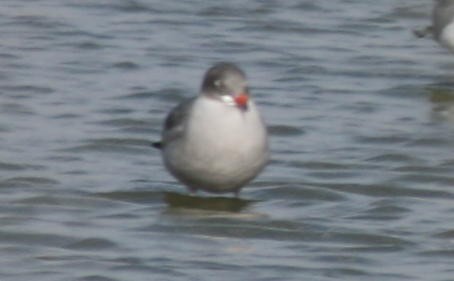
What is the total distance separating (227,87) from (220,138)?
1.00ft

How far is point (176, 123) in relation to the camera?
38.3ft

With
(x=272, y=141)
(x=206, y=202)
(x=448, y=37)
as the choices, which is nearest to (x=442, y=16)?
(x=448, y=37)

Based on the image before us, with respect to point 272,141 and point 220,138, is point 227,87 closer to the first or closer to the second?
point 220,138

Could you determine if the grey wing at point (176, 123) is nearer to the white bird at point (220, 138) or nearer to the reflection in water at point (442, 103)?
the white bird at point (220, 138)

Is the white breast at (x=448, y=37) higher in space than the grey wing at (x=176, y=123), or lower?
lower

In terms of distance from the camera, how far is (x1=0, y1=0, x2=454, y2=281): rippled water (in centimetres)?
1052

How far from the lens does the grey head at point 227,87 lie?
1147 centimetres

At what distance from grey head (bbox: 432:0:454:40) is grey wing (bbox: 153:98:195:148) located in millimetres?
4608

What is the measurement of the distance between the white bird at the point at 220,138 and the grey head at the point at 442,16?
15.4 feet

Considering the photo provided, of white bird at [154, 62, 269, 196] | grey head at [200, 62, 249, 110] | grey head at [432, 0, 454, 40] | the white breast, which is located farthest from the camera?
grey head at [432, 0, 454, 40]

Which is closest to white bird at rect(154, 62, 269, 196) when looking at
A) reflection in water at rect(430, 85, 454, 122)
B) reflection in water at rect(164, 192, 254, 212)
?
reflection in water at rect(164, 192, 254, 212)

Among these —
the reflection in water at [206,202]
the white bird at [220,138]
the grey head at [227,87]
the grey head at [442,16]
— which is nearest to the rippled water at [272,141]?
the reflection in water at [206,202]

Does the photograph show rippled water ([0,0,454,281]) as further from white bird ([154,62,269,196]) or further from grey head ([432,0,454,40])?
grey head ([432,0,454,40])

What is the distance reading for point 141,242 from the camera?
10750 mm
